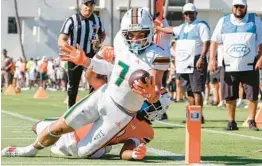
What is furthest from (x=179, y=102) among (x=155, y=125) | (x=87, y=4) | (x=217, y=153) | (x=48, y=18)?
(x=48, y=18)

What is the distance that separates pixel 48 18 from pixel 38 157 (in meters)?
54.4

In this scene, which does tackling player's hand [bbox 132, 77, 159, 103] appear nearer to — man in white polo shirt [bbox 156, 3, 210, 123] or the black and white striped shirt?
the black and white striped shirt

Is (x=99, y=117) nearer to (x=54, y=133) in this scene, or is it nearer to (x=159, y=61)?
(x=54, y=133)

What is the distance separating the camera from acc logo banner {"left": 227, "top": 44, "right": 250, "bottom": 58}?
1313 cm

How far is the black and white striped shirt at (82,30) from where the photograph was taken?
12859 millimetres

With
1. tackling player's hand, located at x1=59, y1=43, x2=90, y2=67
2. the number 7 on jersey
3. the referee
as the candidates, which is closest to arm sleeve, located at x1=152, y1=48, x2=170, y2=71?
the number 7 on jersey

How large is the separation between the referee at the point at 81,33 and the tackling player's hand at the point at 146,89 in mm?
4745

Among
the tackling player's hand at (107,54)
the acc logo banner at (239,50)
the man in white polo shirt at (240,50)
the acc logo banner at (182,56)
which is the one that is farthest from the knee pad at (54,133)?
the acc logo banner at (182,56)

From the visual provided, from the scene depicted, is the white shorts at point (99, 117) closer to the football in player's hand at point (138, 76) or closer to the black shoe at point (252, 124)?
the football in player's hand at point (138, 76)

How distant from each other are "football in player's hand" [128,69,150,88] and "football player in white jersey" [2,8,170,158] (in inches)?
6.8

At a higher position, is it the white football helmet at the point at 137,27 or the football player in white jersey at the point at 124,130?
the white football helmet at the point at 137,27

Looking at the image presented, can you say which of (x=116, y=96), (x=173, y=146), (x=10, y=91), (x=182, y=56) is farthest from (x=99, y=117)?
(x=10, y=91)

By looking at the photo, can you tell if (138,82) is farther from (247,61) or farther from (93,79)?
(247,61)

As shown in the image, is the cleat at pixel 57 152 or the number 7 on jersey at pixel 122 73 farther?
the cleat at pixel 57 152
